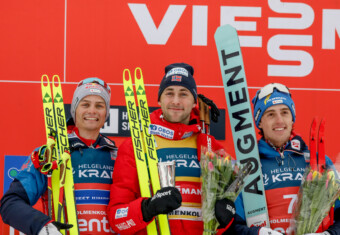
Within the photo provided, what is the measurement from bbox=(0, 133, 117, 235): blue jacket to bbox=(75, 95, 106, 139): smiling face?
0.07m

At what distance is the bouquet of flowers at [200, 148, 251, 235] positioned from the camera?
10.1ft

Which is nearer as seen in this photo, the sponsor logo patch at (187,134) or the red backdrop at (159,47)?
the sponsor logo patch at (187,134)

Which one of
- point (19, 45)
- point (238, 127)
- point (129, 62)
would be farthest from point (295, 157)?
point (19, 45)

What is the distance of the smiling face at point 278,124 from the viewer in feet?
11.5

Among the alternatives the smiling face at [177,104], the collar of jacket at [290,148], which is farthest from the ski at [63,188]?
the collar of jacket at [290,148]

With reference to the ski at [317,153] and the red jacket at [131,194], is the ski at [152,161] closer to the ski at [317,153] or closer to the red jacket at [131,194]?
the red jacket at [131,194]

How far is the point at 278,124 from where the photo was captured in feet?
11.6

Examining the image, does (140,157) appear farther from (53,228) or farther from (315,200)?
(315,200)

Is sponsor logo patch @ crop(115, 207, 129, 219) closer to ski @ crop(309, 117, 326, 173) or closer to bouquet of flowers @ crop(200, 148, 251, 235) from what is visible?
bouquet of flowers @ crop(200, 148, 251, 235)

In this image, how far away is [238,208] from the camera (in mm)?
3480

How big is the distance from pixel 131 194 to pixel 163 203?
35 centimetres

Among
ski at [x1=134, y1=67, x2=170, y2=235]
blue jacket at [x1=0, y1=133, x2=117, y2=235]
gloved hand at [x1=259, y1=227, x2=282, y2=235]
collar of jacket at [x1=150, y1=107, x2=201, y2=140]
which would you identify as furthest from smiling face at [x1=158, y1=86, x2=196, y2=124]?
gloved hand at [x1=259, y1=227, x2=282, y2=235]

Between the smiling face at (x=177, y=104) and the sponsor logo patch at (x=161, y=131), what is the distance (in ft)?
0.22

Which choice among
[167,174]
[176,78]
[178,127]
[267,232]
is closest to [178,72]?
[176,78]
